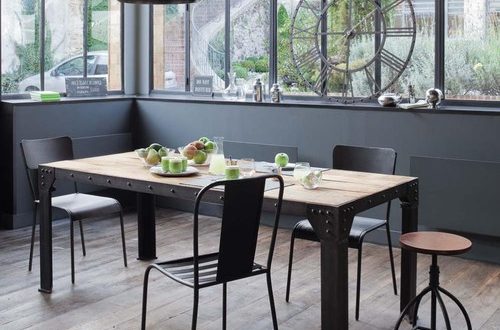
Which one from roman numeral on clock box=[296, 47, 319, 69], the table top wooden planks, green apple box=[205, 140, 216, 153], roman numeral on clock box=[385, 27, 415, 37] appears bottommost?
the table top wooden planks

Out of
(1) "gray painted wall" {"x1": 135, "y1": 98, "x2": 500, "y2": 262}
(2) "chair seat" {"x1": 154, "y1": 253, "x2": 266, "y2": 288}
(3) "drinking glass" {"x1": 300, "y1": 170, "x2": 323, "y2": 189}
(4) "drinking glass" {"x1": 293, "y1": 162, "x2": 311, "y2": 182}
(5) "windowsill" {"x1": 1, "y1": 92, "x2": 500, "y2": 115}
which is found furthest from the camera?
(5) "windowsill" {"x1": 1, "y1": 92, "x2": 500, "y2": 115}

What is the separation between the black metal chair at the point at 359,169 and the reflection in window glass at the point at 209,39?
228 cm

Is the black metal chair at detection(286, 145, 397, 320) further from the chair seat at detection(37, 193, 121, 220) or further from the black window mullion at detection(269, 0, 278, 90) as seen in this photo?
the black window mullion at detection(269, 0, 278, 90)

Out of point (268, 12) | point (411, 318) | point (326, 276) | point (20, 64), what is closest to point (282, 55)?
point (268, 12)

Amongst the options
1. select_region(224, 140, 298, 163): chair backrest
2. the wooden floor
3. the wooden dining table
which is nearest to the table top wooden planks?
the wooden dining table

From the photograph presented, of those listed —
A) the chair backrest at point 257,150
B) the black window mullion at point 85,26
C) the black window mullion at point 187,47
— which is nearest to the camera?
the chair backrest at point 257,150

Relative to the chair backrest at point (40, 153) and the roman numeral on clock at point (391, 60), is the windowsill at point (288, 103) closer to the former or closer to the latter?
the roman numeral on clock at point (391, 60)

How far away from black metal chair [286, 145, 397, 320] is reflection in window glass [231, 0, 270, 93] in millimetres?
1946

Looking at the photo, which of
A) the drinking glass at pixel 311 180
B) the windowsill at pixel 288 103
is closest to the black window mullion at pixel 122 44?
the windowsill at pixel 288 103

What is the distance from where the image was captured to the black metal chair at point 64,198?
426cm

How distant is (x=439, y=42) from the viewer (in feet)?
16.8

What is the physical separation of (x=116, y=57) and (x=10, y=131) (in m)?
1.42

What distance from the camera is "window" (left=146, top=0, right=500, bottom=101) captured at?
5.01 meters

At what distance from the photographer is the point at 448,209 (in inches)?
190
